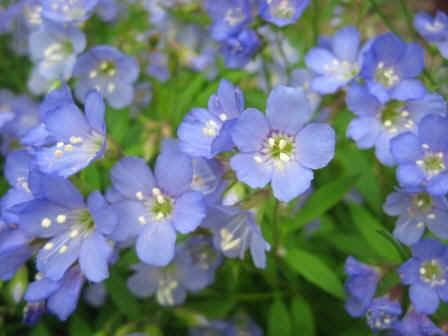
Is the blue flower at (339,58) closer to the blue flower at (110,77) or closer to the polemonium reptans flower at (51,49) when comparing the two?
the blue flower at (110,77)

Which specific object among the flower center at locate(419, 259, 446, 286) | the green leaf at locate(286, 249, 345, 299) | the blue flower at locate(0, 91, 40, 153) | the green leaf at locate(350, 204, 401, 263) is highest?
the flower center at locate(419, 259, 446, 286)

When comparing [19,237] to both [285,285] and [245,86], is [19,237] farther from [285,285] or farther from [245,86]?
[245,86]

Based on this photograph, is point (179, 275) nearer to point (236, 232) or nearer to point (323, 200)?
point (236, 232)

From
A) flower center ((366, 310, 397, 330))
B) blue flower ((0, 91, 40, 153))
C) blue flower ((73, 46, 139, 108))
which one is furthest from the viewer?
blue flower ((0, 91, 40, 153))

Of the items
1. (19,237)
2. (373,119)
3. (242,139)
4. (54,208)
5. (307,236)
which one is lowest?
(307,236)

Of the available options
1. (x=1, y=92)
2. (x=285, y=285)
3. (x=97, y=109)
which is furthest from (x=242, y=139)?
(x=1, y=92)

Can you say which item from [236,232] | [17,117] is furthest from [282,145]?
[17,117]

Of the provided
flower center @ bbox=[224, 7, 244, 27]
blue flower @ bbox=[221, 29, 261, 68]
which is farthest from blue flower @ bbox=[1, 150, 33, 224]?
flower center @ bbox=[224, 7, 244, 27]

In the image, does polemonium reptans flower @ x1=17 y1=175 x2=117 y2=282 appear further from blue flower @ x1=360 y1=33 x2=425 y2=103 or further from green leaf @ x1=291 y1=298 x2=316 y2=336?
blue flower @ x1=360 y1=33 x2=425 y2=103
